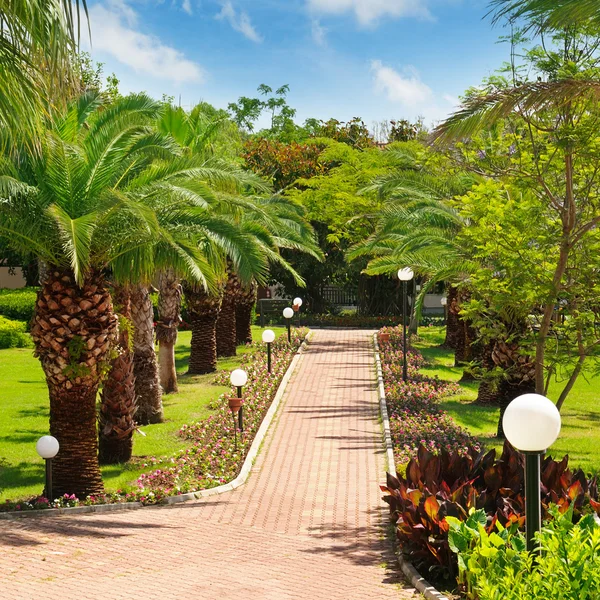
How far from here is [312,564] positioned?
8922mm

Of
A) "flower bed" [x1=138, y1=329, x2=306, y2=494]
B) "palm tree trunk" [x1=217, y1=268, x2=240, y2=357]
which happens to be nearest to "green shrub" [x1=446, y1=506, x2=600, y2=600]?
"flower bed" [x1=138, y1=329, x2=306, y2=494]

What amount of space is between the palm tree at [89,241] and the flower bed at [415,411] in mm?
4513

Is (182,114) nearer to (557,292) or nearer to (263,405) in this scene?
(263,405)

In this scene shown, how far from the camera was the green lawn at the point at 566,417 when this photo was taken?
15789 mm

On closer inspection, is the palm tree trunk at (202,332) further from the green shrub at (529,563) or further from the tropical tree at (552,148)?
the green shrub at (529,563)

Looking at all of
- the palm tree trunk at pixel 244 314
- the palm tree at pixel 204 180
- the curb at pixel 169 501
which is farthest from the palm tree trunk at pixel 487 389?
the palm tree trunk at pixel 244 314

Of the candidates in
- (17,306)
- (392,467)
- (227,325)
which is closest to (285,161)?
(17,306)

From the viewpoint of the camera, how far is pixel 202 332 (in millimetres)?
23453

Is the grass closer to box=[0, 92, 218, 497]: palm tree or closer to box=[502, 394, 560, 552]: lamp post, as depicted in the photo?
box=[0, 92, 218, 497]: palm tree

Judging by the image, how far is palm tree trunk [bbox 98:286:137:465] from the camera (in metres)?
14.9

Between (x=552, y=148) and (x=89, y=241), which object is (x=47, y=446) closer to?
(x=89, y=241)

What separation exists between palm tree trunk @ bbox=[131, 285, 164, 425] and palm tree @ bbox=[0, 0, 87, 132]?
9.72 m

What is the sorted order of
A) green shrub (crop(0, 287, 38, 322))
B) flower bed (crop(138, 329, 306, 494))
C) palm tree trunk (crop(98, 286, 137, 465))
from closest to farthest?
flower bed (crop(138, 329, 306, 494)) → palm tree trunk (crop(98, 286, 137, 465)) → green shrub (crop(0, 287, 38, 322))

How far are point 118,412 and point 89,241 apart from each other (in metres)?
4.99
